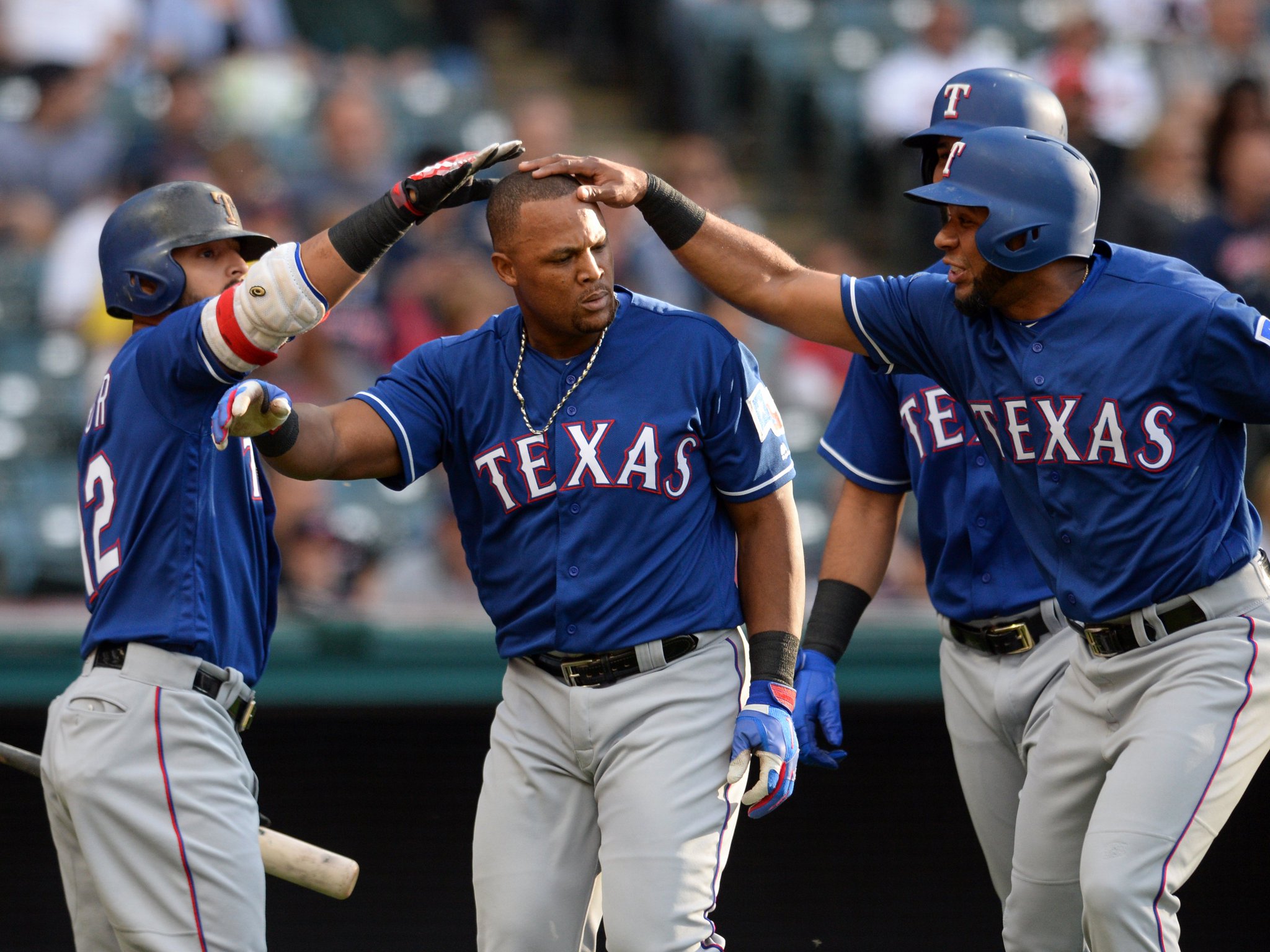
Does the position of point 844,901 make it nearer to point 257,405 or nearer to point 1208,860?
point 1208,860

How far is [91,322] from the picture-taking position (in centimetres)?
672

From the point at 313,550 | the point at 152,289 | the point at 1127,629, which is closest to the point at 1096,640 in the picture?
the point at 1127,629

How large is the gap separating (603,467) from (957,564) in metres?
0.96

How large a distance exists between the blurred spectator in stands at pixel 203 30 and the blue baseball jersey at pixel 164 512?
5035 millimetres

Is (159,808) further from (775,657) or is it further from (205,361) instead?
(775,657)

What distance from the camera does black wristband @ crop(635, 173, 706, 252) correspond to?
3.55 m

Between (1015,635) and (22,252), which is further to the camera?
(22,252)

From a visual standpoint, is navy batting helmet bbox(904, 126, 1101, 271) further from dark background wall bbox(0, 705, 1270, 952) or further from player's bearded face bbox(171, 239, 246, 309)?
dark background wall bbox(0, 705, 1270, 952)

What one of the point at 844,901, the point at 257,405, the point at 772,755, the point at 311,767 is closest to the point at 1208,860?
the point at 844,901

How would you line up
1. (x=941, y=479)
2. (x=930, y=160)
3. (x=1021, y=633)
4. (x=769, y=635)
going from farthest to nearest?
(x=930, y=160), (x=941, y=479), (x=1021, y=633), (x=769, y=635)

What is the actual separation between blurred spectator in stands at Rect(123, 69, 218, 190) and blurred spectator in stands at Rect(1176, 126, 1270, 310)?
4223 mm

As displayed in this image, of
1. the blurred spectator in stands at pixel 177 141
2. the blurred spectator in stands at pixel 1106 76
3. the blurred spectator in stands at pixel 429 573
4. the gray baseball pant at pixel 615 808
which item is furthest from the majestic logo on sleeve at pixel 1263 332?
the blurred spectator in stands at pixel 1106 76

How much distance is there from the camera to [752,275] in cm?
364

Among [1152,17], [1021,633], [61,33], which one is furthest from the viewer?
[1152,17]
